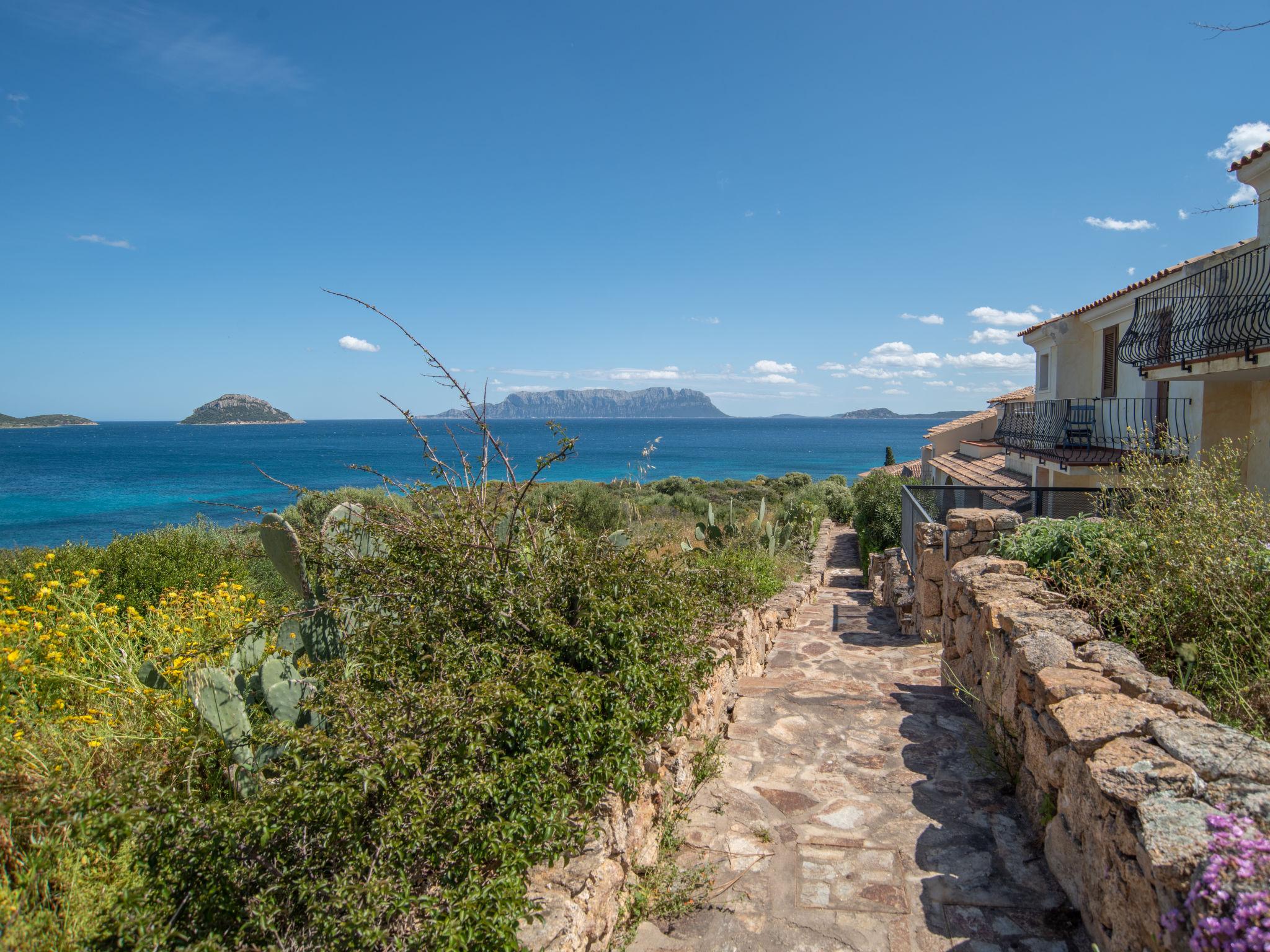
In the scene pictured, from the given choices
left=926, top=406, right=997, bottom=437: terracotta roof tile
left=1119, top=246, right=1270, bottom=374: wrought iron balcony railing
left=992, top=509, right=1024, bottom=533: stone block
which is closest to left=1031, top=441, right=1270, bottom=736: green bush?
left=992, top=509, right=1024, bottom=533: stone block

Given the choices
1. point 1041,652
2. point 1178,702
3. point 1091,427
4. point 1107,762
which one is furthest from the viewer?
point 1091,427

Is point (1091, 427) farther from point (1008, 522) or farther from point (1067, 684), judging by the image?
point (1067, 684)

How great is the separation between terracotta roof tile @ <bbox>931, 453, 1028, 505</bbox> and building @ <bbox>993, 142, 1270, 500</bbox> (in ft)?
1.21

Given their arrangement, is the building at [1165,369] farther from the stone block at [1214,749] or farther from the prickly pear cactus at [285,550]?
the prickly pear cactus at [285,550]

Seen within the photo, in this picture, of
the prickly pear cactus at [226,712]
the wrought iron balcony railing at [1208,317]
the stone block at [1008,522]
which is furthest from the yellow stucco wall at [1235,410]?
the prickly pear cactus at [226,712]

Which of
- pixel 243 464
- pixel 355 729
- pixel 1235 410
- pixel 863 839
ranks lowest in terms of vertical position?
pixel 243 464

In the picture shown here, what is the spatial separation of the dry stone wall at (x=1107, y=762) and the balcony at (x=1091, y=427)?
871cm

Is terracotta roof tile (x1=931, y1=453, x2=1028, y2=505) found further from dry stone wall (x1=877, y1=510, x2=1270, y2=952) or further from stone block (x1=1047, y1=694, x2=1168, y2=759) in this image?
stone block (x1=1047, y1=694, x2=1168, y2=759)

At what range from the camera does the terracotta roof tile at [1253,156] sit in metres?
9.02

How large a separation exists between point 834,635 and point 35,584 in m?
9.09

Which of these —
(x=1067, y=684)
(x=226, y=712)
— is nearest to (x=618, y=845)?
(x=226, y=712)

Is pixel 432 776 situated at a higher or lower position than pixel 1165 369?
lower

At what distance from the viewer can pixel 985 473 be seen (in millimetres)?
17781

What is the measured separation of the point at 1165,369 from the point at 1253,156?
3.36 meters
